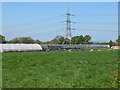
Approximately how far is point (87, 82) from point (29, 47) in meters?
49.8

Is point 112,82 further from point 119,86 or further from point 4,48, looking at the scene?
point 4,48

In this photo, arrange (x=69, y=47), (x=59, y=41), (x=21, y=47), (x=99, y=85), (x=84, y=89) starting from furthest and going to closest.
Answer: (x=59, y=41), (x=69, y=47), (x=21, y=47), (x=99, y=85), (x=84, y=89)

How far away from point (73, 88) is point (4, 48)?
43142 millimetres

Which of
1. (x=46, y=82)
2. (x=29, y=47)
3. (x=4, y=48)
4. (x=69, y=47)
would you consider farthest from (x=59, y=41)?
(x=46, y=82)

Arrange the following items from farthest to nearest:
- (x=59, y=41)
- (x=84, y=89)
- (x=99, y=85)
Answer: (x=59, y=41)
(x=99, y=85)
(x=84, y=89)

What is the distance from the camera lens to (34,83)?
782 cm

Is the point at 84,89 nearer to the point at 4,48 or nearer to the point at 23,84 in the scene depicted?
the point at 23,84

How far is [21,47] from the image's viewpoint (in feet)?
180

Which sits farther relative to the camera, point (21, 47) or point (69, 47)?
point (69, 47)

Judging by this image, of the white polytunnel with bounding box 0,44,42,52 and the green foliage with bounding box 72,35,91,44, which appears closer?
the white polytunnel with bounding box 0,44,42,52

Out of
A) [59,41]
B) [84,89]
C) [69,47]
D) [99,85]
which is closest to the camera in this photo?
[84,89]

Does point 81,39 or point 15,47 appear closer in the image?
point 15,47

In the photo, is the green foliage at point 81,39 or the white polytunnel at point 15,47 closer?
the white polytunnel at point 15,47

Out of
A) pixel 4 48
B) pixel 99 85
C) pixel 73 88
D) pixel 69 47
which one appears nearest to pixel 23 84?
pixel 73 88
